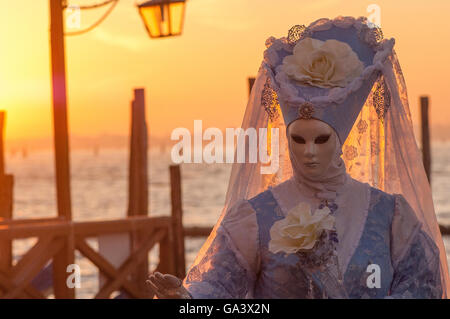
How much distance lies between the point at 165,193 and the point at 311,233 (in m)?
42.6

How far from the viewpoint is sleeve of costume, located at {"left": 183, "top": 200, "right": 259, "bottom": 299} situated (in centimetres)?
330

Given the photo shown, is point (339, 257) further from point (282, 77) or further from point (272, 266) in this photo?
point (282, 77)

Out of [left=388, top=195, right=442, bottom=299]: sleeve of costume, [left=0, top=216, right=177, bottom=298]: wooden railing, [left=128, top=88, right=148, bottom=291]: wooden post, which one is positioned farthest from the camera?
[left=128, top=88, right=148, bottom=291]: wooden post

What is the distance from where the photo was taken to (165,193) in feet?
149

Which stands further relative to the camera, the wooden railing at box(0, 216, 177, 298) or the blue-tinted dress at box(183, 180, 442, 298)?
the wooden railing at box(0, 216, 177, 298)

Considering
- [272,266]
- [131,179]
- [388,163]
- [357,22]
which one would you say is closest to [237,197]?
[272,266]

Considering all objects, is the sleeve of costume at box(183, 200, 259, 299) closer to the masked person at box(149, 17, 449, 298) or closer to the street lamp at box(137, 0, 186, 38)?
the masked person at box(149, 17, 449, 298)

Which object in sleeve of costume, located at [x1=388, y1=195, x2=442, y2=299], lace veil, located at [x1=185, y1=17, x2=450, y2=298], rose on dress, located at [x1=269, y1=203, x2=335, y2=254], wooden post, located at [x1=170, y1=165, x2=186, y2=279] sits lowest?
wooden post, located at [x1=170, y1=165, x2=186, y2=279]

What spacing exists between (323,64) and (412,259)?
808mm

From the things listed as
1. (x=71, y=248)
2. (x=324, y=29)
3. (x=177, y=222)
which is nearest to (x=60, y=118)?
(x=71, y=248)

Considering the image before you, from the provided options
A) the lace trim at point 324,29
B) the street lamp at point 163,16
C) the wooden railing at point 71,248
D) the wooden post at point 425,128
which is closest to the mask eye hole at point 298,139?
the lace trim at point 324,29

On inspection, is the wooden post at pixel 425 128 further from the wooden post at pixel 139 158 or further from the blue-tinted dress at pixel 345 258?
the blue-tinted dress at pixel 345 258

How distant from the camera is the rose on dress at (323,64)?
10.9ft

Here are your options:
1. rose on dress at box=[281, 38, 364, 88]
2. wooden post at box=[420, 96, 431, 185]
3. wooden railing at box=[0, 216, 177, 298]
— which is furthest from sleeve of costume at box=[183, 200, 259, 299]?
wooden post at box=[420, 96, 431, 185]
